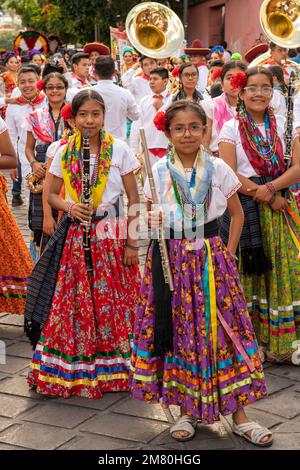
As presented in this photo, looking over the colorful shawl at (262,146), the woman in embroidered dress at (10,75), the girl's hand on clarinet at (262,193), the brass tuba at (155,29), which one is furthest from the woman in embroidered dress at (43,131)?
the woman in embroidered dress at (10,75)

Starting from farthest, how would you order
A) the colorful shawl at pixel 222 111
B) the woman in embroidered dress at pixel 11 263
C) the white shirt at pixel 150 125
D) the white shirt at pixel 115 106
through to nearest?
1. the white shirt at pixel 150 125
2. the white shirt at pixel 115 106
3. the colorful shawl at pixel 222 111
4. the woman in embroidered dress at pixel 11 263

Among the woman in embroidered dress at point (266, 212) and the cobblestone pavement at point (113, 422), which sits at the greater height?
the woman in embroidered dress at point (266, 212)

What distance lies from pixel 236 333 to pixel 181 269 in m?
0.45

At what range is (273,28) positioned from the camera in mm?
9570

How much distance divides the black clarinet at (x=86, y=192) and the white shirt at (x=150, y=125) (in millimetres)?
3954

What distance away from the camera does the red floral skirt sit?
4.96m

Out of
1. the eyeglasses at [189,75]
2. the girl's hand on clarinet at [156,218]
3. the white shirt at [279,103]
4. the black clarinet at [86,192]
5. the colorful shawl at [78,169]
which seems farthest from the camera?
the eyeglasses at [189,75]

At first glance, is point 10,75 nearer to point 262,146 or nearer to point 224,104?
point 224,104

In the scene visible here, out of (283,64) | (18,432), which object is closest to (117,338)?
(18,432)

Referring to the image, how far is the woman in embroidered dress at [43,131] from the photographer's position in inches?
259

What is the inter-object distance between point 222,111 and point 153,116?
229cm

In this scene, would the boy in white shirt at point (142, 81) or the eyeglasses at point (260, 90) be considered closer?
the eyeglasses at point (260, 90)

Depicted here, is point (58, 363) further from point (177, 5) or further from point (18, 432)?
point (177, 5)

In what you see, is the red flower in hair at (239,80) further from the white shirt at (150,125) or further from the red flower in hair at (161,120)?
the white shirt at (150,125)
